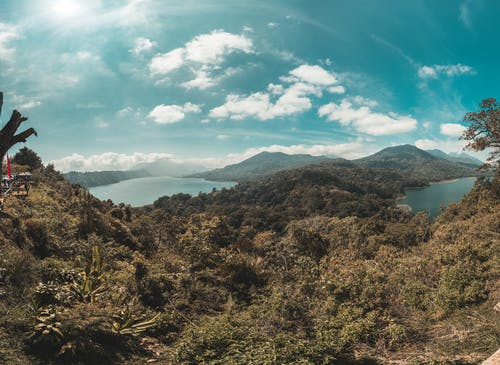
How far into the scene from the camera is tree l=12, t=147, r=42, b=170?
26302 millimetres

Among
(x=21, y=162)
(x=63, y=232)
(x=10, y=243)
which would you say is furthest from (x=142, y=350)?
(x=21, y=162)

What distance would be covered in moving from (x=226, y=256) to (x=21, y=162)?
27816 mm

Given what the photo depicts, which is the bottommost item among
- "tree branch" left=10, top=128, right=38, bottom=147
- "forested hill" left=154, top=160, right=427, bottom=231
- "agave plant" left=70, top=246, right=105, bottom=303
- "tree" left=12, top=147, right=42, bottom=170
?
"forested hill" left=154, top=160, right=427, bottom=231

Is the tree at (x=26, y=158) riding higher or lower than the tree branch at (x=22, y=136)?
higher

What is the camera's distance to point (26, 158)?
26.9m

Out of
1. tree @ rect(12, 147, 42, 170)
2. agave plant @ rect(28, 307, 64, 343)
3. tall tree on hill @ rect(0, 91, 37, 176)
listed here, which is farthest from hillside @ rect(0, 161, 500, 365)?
tree @ rect(12, 147, 42, 170)

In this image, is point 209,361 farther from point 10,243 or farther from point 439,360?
point 10,243

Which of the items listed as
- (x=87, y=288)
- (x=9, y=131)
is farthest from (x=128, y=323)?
(x=9, y=131)

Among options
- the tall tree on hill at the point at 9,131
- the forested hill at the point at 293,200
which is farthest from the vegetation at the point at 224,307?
the forested hill at the point at 293,200

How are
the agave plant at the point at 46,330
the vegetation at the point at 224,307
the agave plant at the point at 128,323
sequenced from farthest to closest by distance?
the agave plant at the point at 128,323
the vegetation at the point at 224,307
the agave plant at the point at 46,330

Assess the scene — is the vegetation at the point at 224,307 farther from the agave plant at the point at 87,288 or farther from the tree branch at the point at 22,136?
the tree branch at the point at 22,136

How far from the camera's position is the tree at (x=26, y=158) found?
26.3m

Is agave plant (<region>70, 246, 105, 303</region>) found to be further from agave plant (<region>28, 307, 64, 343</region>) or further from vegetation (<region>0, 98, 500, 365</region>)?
agave plant (<region>28, 307, 64, 343</region>)

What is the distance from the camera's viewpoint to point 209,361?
3.50m
